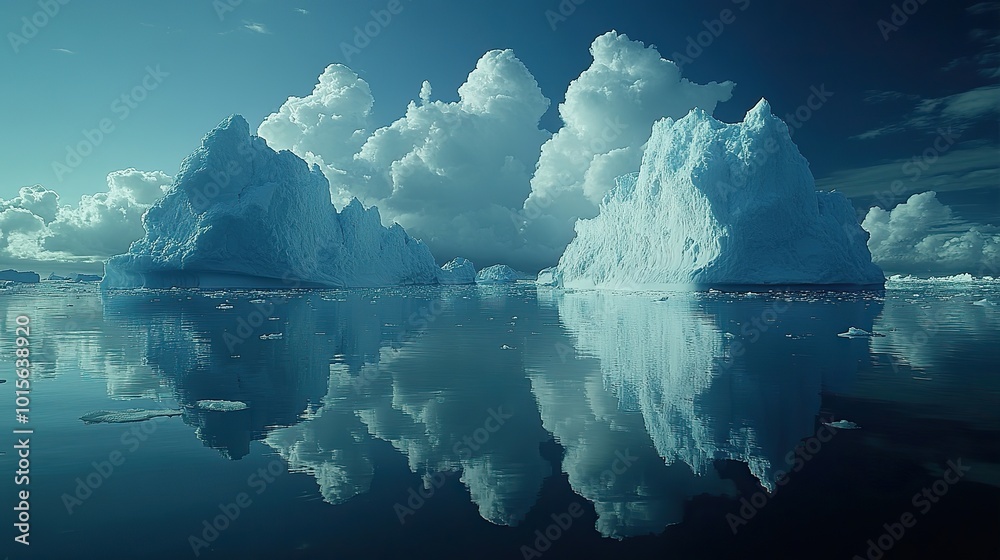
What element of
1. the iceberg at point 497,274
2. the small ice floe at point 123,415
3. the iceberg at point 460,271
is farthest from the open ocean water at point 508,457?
the iceberg at point 497,274

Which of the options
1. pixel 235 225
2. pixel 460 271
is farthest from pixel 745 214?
pixel 460 271

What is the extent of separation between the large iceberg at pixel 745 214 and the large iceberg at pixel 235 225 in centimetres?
3853

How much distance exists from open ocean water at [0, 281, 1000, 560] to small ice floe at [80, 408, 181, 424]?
195mm

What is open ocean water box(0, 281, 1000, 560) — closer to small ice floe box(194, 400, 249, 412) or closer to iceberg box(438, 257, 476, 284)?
small ice floe box(194, 400, 249, 412)

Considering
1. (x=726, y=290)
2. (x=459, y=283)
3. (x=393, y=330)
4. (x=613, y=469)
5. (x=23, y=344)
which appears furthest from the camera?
(x=459, y=283)

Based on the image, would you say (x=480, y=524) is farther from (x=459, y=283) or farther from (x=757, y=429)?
(x=459, y=283)

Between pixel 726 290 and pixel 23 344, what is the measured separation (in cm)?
5496

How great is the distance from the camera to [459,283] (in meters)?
124

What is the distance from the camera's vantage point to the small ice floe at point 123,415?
8055mm

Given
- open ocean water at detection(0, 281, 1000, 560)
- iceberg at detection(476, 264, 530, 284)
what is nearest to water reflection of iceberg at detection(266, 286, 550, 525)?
open ocean water at detection(0, 281, 1000, 560)

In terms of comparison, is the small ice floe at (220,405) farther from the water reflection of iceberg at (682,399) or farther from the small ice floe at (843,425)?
the small ice floe at (843,425)

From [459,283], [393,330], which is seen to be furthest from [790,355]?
[459,283]

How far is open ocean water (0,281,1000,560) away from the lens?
4785 millimetres

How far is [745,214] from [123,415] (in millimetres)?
51563
